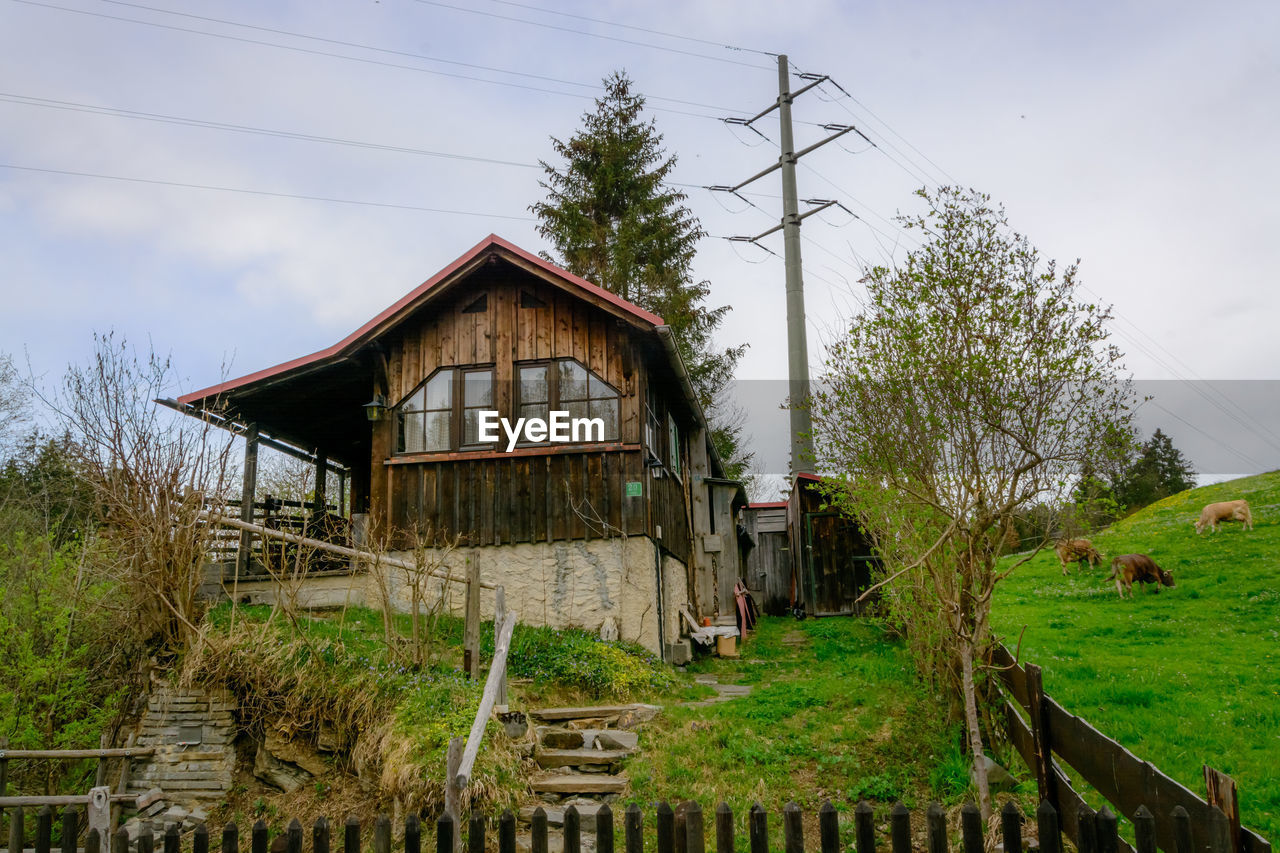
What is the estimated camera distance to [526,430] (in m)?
12.5

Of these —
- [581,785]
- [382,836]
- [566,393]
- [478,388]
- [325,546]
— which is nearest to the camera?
[382,836]

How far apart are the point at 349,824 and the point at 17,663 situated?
9.82 metres

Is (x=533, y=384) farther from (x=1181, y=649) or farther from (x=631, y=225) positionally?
(x=631, y=225)

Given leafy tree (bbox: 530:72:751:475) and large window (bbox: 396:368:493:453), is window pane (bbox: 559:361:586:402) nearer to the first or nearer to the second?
large window (bbox: 396:368:493:453)

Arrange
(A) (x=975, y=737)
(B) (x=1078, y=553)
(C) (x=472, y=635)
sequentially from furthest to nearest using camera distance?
(B) (x=1078, y=553) < (C) (x=472, y=635) < (A) (x=975, y=737)

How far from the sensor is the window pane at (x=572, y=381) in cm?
1250

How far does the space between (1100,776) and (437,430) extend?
10.1 metres

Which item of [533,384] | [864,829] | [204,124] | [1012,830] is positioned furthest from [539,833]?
[204,124]

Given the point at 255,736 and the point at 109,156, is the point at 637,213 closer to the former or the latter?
the point at 109,156

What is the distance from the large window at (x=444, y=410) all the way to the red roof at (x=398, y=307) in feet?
3.63

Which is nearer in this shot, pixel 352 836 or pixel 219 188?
pixel 352 836

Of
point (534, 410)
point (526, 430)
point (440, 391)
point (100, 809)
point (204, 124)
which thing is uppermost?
point (204, 124)

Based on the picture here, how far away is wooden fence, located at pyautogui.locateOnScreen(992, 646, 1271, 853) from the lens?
3195 mm

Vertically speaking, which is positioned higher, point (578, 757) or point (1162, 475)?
point (1162, 475)
